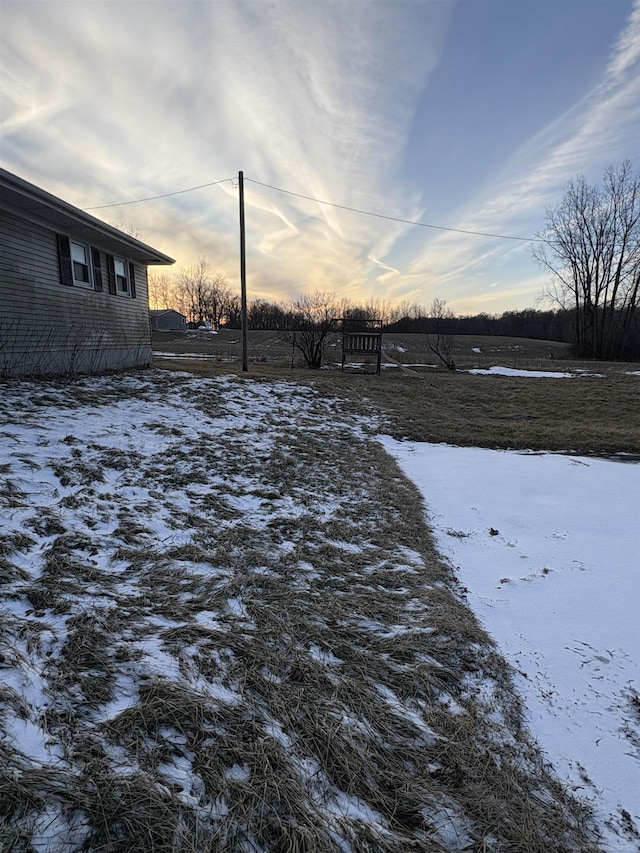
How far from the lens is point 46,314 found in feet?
27.3

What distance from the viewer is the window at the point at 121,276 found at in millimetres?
11052

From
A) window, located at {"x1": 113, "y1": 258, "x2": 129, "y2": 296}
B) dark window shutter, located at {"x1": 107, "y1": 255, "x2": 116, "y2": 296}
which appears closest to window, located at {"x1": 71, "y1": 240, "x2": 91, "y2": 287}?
dark window shutter, located at {"x1": 107, "y1": 255, "x2": 116, "y2": 296}

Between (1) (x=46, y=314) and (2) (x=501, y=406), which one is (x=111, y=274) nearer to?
(1) (x=46, y=314)

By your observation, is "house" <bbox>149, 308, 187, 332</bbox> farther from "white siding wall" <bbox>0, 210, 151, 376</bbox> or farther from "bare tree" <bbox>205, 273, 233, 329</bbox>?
"white siding wall" <bbox>0, 210, 151, 376</bbox>

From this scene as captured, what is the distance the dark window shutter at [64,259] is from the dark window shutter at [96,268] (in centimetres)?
95

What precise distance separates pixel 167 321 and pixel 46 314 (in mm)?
54025

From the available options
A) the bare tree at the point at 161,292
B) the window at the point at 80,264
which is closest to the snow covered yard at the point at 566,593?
the window at the point at 80,264

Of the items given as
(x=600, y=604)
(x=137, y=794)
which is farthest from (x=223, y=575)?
(x=600, y=604)

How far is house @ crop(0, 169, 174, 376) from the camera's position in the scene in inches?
290

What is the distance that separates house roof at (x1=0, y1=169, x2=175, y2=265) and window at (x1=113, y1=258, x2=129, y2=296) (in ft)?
0.89

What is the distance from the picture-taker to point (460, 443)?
7.23 m

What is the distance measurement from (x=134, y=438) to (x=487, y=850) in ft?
15.8

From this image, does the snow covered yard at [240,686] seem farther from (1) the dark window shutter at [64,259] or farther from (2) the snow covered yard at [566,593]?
(1) the dark window shutter at [64,259]

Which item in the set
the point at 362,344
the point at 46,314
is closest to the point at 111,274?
the point at 46,314
